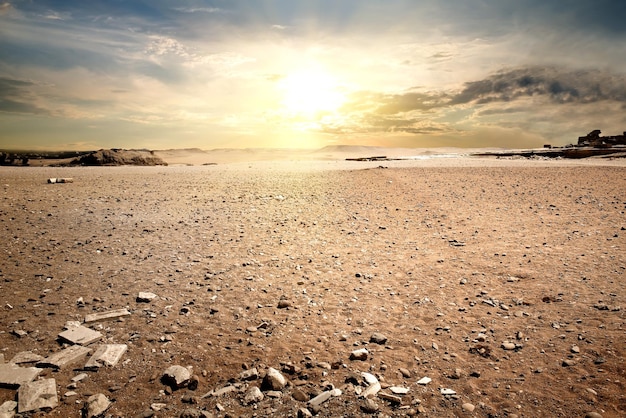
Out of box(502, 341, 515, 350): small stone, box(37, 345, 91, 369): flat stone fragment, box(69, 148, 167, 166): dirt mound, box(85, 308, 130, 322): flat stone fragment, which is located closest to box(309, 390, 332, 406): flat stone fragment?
box(502, 341, 515, 350): small stone

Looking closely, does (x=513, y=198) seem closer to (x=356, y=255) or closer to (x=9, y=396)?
(x=356, y=255)

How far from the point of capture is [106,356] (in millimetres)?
3668

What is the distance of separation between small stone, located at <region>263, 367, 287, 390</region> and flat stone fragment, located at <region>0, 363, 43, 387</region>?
2.24m

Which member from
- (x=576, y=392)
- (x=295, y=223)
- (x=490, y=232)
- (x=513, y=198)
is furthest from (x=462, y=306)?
(x=513, y=198)

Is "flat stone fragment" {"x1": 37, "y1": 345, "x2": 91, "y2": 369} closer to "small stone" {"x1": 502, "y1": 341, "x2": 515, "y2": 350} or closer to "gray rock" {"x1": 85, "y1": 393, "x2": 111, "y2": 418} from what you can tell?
"gray rock" {"x1": 85, "y1": 393, "x2": 111, "y2": 418}

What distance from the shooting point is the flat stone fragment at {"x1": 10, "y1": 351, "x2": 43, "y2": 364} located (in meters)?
3.59

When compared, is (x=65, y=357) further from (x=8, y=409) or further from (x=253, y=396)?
(x=253, y=396)

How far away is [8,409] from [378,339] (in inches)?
140

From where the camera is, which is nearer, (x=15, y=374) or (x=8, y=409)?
(x=8, y=409)

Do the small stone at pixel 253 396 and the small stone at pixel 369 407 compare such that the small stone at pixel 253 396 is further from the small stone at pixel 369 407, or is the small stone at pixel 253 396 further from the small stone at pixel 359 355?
the small stone at pixel 359 355

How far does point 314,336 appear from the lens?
4160 millimetres

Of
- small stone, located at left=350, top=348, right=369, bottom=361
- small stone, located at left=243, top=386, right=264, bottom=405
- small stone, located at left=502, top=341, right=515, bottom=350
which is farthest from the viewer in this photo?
small stone, located at left=502, top=341, right=515, bottom=350

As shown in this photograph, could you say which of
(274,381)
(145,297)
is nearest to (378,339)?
(274,381)

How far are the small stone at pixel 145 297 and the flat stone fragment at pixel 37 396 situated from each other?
1.65 metres
